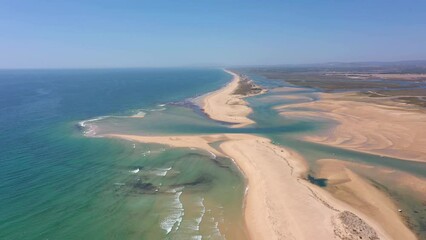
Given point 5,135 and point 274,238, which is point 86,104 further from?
point 274,238

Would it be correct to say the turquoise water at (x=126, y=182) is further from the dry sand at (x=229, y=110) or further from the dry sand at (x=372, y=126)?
the dry sand at (x=229, y=110)

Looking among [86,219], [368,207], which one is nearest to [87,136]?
[86,219]

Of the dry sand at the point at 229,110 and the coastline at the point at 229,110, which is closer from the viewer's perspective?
the coastline at the point at 229,110

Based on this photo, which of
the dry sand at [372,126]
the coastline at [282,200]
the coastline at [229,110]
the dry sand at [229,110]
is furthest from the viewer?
the dry sand at [229,110]

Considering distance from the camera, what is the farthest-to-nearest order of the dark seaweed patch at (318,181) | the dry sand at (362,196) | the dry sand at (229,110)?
the dry sand at (229,110) < the dark seaweed patch at (318,181) < the dry sand at (362,196)

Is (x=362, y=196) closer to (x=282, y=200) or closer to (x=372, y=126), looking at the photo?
(x=282, y=200)

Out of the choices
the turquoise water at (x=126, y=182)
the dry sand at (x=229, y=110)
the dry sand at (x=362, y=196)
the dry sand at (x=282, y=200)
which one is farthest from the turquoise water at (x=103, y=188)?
the dry sand at (x=229, y=110)
